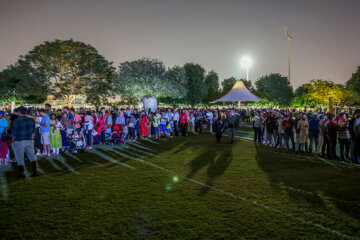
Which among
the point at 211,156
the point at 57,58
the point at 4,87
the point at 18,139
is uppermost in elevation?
the point at 57,58

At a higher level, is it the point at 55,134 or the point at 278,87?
the point at 278,87

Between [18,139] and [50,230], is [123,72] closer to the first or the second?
[18,139]

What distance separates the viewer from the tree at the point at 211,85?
5947 cm

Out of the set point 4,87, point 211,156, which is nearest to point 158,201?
point 211,156

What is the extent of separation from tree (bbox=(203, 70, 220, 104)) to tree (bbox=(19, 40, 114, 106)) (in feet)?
96.1

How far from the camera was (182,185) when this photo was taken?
20.3 ft

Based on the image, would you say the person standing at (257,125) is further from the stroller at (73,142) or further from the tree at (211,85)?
the tree at (211,85)

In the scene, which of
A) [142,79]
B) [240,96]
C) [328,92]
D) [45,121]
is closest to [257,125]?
[45,121]

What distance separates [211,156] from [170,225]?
6.09m

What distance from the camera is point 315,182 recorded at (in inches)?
255

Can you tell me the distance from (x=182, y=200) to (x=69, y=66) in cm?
3628

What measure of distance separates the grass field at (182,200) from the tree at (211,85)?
2017 inches

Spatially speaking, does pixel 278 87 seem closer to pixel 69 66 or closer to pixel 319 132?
pixel 69 66

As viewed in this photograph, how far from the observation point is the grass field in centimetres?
388
